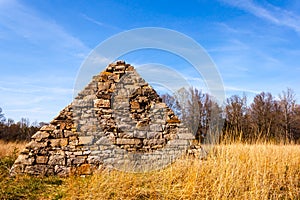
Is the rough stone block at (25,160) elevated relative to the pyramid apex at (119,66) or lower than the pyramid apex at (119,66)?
lower

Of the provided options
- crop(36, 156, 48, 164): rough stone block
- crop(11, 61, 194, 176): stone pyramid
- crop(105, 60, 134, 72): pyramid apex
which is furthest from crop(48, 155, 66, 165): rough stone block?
crop(105, 60, 134, 72): pyramid apex

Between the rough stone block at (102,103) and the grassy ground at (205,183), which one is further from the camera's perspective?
the rough stone block at (102,103)

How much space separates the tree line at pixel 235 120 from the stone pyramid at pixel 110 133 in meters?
1.41

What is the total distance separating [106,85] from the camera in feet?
24.9

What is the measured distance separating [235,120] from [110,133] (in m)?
4.66

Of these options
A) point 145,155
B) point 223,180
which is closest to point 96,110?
→ point 145,155

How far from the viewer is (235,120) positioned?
29.9ft

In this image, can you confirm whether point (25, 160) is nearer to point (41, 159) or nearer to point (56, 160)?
point (41, 159)

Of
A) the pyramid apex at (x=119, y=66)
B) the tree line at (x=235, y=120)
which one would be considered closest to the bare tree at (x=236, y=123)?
the tree line at (x=235, y=120)

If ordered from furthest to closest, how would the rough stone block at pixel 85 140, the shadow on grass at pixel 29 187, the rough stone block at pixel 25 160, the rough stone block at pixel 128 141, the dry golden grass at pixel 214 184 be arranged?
1. the rough stone block at pixel 128 141
2. the rough stone block at pixel 85 140
3. the rough stone block at pixel 25 160
4. the shadow on grass at pixel 29 187
5. the dry golden grass at pixel 214 184

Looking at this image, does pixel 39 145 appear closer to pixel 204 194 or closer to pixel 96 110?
pixel 96 110

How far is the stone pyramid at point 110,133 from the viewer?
265 inches

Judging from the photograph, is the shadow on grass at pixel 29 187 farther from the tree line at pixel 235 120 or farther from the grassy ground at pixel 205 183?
the tree line at pixel 235 120

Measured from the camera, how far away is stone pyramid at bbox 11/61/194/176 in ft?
22.1
